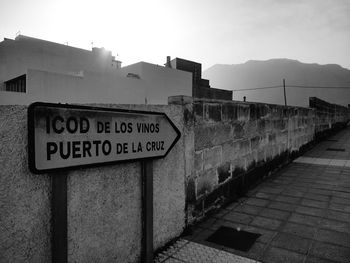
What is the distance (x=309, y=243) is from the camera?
2.91 meters

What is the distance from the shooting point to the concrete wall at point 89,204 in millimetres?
1605

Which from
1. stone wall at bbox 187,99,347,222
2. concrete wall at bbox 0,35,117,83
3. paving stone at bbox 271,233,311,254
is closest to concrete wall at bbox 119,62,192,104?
concrete wall at bbox 0,35,117,83

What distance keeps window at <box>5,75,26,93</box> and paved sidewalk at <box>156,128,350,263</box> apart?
2286 cm

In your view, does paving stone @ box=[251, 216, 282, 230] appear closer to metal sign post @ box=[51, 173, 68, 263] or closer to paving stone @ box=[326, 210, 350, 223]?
paving stone @ box=[326, 210, 350, 223]

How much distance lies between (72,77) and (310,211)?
20.7m

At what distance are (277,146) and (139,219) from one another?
5036mm

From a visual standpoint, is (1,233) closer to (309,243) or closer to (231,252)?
(231,252)

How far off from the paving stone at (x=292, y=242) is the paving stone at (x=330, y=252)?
8cm

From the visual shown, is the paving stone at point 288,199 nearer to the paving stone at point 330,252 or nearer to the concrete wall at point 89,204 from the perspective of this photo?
the paving stone at point 330,252

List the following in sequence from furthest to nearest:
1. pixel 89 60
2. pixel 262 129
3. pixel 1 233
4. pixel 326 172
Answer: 1. pixel 89 60
2. pixel 326 172
3. pixel 262 129
4. pixel 1 233

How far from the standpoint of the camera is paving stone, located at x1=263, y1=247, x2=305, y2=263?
8.50 ft

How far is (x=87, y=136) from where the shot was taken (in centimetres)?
191

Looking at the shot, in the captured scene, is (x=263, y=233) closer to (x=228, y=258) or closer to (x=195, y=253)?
(x=228, y=258)

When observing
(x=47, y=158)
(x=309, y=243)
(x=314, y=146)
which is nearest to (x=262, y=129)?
(x=309, y=243)
